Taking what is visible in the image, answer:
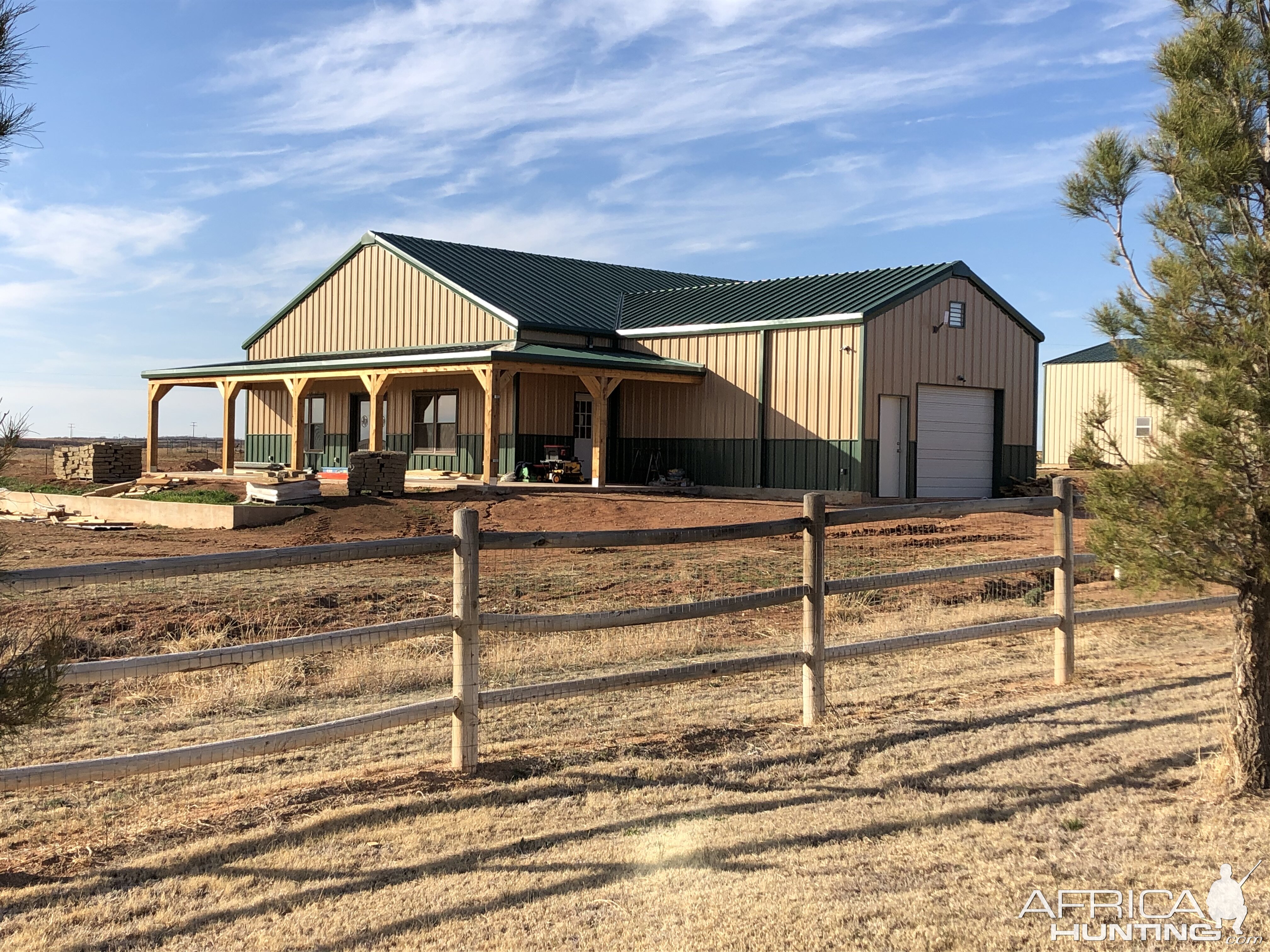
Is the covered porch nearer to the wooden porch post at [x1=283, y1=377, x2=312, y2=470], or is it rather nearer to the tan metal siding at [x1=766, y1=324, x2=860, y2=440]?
the wooden porch post at [x1=283, y1=377, x2=312, y2=470]

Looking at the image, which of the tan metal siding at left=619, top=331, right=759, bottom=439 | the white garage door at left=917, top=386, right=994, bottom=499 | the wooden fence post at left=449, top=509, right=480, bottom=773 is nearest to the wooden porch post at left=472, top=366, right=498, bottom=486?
the tan metal siding at left=619, top=331, right=759, bottom=439

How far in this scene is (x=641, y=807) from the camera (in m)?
5.53

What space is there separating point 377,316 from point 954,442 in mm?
14914

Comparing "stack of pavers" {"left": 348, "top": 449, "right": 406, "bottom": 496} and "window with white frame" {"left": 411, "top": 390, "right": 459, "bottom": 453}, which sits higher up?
"window with white frame" {"left": 411, "top": 390, "right": 459, "bottom": 453}

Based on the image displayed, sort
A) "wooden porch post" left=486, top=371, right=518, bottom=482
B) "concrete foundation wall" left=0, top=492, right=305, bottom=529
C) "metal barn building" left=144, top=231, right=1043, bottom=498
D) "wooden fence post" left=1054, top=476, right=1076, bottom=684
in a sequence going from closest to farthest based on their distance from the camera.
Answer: "wooden fence post" left=1054, top=476, right=1076, bottom=684
"concrete foundation wall" left=0, top=492, right=305, bottom=529
"wooden porch post" left=486, top=371, right=518, bottom=482
"metal barn building" left=144, top=231, right=1043, bottom=498

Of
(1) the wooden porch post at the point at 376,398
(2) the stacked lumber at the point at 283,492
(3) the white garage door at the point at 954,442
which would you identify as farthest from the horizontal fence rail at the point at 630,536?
(1) the wooden porch post at the point at 376,398

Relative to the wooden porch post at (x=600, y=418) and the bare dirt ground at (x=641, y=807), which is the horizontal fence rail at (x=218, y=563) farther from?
the wooden porch post at (x=600, y=418)

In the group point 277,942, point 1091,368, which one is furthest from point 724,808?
point 1091,368

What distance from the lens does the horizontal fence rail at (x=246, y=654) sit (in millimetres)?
4977

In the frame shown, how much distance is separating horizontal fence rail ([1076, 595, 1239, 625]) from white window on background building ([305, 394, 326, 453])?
80.8 ft

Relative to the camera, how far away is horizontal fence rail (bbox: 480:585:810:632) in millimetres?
6234

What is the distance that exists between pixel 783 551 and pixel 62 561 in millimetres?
10003

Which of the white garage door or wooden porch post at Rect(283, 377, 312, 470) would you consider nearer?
the white garage door

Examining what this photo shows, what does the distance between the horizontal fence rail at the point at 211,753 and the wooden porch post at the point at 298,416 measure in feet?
74.9
